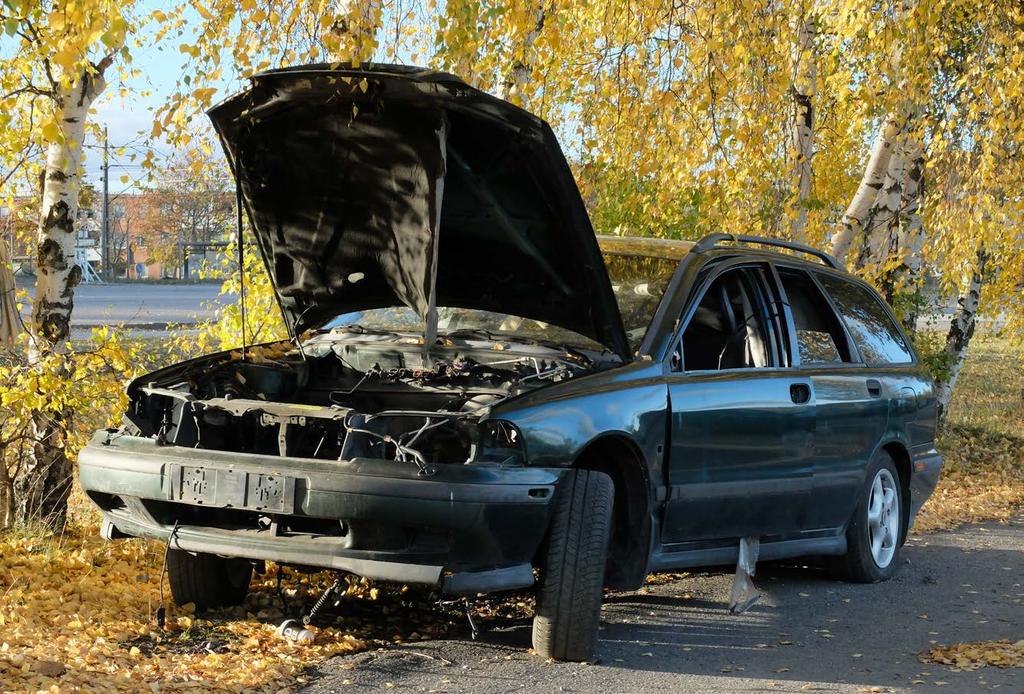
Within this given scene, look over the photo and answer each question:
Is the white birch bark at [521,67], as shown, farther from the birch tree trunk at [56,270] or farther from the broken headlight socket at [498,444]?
the broken headlight socket at [498,444]

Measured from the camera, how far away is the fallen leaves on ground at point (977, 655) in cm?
601

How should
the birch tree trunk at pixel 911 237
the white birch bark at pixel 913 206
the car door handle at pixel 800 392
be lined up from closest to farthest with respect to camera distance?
the car door handle at pixel 800 392 < the birch tree trunk at pixel 911 237 < the white birch bark at pixel 913 206

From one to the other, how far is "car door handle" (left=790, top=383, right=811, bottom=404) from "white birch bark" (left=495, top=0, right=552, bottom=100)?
11.0 feet

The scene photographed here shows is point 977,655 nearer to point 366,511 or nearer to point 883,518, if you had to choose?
point 883,518

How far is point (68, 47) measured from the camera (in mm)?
5285

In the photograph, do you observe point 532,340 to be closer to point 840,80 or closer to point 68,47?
point 68,47

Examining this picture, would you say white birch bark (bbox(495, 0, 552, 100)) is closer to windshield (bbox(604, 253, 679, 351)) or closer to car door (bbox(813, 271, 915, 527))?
windshield (bbox(604, 253, 679, 351))

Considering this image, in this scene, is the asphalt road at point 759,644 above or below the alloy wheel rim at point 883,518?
below

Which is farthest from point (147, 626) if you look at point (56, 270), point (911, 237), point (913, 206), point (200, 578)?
point (911, 237)

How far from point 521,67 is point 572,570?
5.66 meters

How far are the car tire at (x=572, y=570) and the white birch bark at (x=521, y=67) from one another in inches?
177

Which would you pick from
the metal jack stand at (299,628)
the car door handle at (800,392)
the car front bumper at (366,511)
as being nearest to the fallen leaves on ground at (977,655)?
the car door handle at (800,392)

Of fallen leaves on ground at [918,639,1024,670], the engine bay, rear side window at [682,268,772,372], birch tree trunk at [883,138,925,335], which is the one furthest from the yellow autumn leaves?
birch tree trunk at [883,138,925,335]

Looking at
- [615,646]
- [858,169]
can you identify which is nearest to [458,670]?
[615,646]
